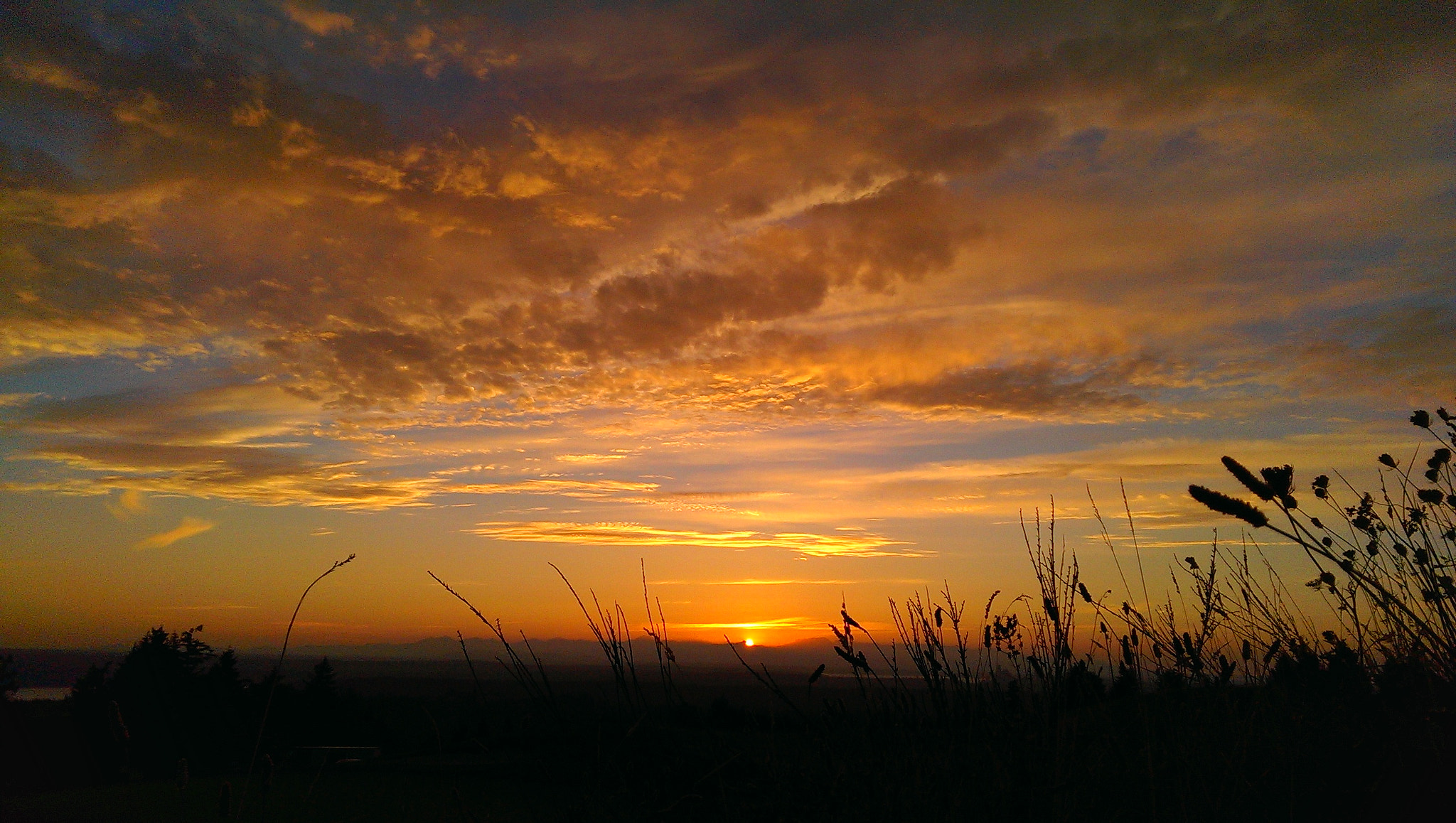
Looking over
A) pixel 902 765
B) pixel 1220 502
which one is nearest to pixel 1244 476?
pixel 1220 502

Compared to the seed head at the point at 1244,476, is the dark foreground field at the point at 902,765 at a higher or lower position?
lower

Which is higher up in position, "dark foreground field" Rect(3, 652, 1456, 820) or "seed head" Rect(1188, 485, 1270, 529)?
"seed head" Rect(1188, 485, 1270, 529)

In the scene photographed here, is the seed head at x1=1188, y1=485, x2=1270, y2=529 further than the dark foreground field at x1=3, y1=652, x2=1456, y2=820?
No

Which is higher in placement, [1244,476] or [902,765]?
[1244,476]

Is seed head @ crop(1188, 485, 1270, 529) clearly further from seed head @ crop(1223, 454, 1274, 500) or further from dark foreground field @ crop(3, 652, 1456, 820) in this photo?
dark foreground field @ crop(3, 652, 1456, 820)

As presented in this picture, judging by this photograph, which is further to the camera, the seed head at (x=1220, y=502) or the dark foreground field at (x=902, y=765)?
the dark foreground field at (x=902, y=765)

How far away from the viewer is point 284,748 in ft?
25.2

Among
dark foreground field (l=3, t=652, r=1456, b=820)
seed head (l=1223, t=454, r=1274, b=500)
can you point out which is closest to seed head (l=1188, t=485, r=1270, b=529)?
seed head (l=1223, t=454, r=1274, b=500)

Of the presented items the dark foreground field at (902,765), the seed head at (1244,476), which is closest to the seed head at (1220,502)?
the seed head at (1244,476)

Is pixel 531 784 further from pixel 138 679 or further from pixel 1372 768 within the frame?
pixel 138 679

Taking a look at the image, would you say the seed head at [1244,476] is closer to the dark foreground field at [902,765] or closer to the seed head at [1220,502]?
the seed head at [1220,502]

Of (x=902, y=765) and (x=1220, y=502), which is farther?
(x=902, y=765)

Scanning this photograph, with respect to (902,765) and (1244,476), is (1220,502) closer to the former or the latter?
(1244,476)

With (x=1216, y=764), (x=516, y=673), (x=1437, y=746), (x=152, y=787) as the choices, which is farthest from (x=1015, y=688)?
(x=152, y=787)
